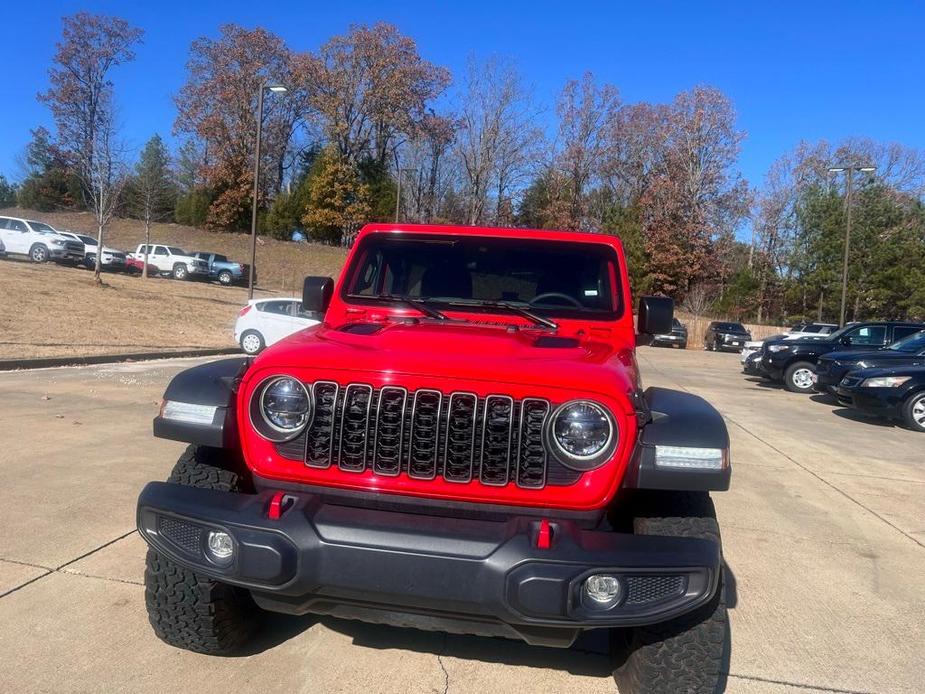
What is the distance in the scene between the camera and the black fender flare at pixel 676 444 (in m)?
2.76

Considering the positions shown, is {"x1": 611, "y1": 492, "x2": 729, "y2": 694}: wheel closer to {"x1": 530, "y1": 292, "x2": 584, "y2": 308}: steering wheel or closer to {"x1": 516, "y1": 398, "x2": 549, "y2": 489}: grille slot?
{"x1": 516, "y1": 398, "x2": 549, "y2": 489}: grille slot

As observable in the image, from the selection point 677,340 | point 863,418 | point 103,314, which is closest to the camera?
point 863,418

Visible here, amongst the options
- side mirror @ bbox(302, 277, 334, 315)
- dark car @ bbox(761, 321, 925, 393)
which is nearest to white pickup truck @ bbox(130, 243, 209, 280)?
dark car @ bbox(761, 321, 925, 393)

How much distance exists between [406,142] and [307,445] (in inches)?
1761

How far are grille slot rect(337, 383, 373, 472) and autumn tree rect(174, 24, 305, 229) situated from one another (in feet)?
141

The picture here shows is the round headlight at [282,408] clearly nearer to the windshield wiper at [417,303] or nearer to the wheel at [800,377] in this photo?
the windshield wiper at [417,303]

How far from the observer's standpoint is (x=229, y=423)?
3.02m

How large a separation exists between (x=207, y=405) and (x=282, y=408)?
0.37 meters

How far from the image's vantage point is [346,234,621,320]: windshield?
418cm

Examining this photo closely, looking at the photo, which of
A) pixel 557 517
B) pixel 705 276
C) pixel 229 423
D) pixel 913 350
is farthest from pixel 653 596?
pixel 705 276

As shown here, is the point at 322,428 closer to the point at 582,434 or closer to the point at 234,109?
the point at 582,434

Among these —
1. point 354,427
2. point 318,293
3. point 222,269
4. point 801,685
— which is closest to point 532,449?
point 354,427

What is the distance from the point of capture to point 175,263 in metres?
38.5

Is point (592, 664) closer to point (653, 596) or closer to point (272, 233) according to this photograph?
point (653, 596)
